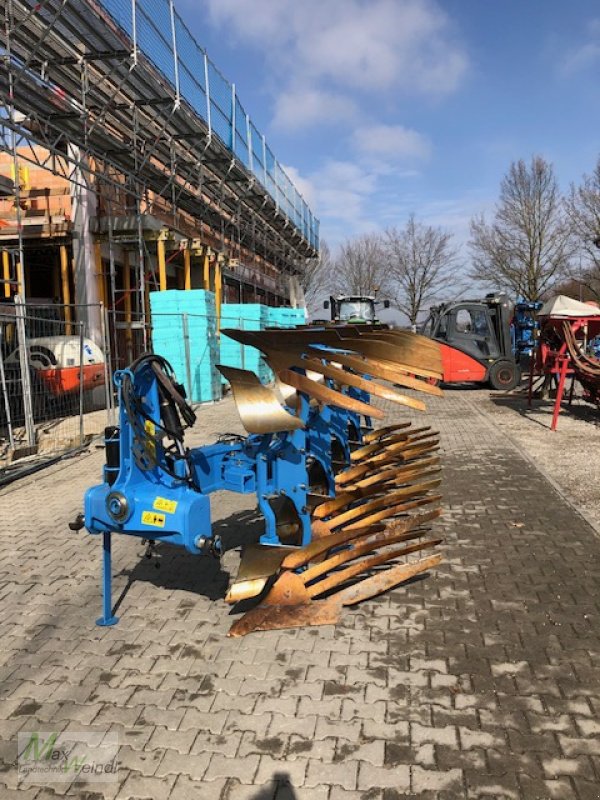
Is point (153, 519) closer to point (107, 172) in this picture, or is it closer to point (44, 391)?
point (44, 391)

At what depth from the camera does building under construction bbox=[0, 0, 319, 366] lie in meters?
10.2

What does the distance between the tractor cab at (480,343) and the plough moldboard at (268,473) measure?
13537 mm

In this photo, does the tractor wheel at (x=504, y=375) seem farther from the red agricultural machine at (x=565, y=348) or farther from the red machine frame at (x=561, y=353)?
the red agricultural machine at (x=565, y=348)

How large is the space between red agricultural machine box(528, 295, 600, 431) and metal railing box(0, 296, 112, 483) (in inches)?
324

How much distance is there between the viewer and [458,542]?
5.04m

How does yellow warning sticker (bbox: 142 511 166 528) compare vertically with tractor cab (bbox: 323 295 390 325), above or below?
below

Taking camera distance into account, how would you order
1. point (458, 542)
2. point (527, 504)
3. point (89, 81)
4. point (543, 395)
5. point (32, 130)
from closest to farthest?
1. point (458, 542)
2. point (527, 504)
3. point (89, 81)
4. point (32, 130)
5. point (543, 395)

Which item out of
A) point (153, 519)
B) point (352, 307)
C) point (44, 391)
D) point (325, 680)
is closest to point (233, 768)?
point (325, 680)

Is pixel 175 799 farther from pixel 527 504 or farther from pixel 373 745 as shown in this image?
pixel 527 504

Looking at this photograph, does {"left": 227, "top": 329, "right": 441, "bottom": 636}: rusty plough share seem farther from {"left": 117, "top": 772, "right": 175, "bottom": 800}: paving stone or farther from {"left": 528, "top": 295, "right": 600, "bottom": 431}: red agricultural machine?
{"left": 528, "top": 295, "right": 600, "bottom": 431}: red agricultural machine

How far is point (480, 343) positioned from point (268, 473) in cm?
1488

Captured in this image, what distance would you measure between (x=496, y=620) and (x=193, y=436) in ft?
23.0

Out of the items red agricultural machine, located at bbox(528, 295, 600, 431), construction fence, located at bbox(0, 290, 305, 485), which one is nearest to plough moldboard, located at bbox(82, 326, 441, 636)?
construction fence, located at bbox(0, 290, 305, 485)

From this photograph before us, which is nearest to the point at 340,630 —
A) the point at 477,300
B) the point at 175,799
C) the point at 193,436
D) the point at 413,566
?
the point at 413,566
